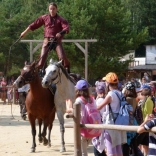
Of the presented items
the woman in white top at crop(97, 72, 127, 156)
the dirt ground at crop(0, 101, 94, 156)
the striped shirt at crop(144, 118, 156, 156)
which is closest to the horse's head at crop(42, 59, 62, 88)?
the dirt ground at crop(0, 101, 94, 156)

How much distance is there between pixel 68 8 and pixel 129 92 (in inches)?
1216

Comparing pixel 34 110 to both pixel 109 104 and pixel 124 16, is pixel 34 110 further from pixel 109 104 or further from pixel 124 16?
pixel 124 16

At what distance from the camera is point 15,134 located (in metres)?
15.4

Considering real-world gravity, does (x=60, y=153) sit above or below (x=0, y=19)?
below

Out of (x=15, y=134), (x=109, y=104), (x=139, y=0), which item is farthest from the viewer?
(x=139, y=0)

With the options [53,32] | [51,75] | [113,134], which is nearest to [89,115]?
[113,134]

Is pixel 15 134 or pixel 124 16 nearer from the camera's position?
pixel 15 134

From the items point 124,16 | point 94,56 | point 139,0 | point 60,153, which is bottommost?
point 60,153

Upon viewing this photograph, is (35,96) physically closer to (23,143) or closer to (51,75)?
(51,75)

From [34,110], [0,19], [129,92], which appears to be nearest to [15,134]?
[34,110]

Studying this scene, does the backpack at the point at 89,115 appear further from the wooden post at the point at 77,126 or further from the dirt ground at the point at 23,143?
the dirt ground at the point at 23,143

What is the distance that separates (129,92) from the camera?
8664 millimetres

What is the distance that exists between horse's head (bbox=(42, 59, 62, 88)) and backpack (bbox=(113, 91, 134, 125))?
3538 mm

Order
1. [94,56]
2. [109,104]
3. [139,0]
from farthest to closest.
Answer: [139,0] → [94,56] → [109,104]
